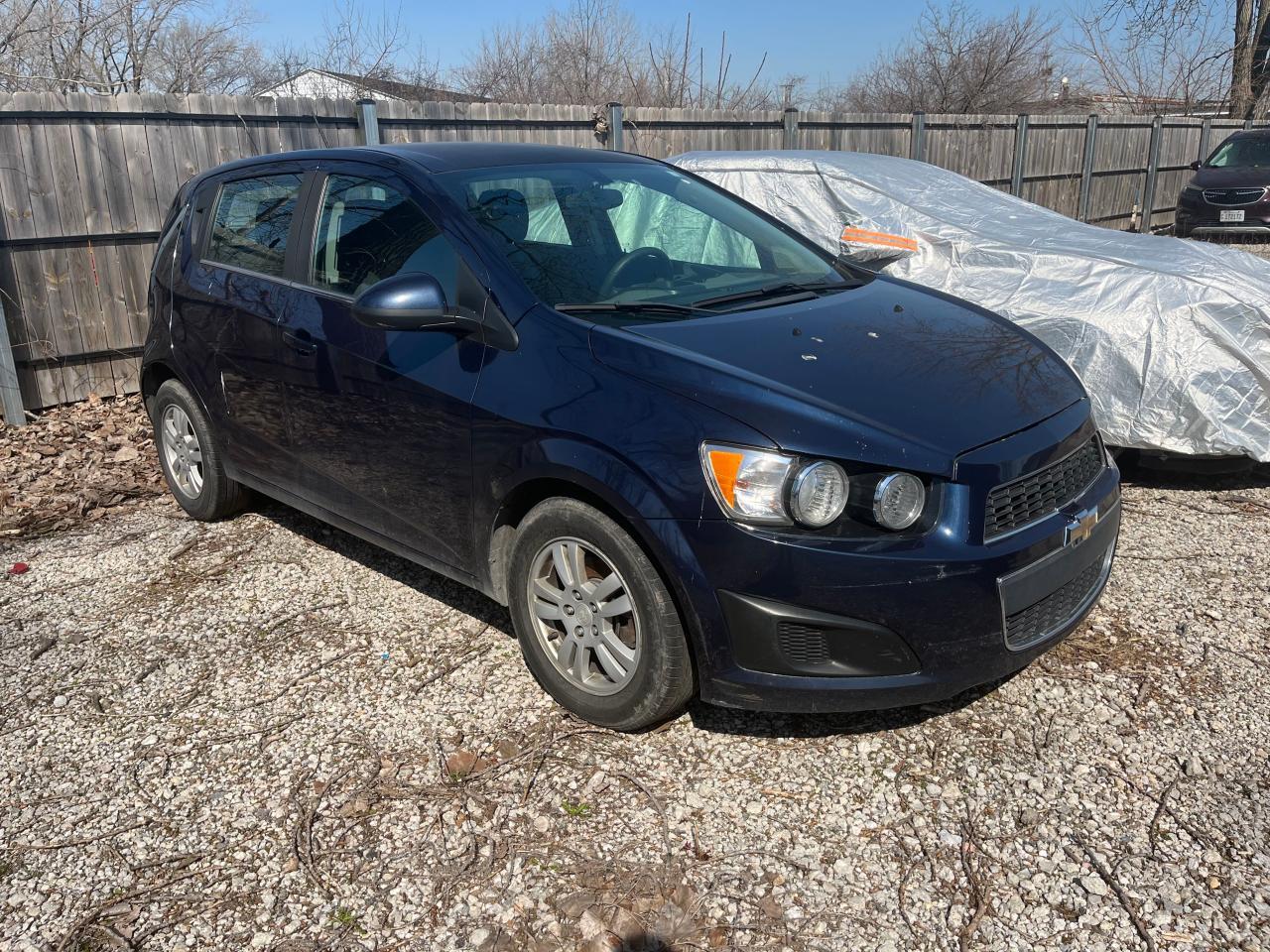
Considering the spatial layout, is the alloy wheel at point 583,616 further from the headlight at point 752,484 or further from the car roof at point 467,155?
the car roof at point 467,155

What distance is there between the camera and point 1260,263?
5484 millimetres

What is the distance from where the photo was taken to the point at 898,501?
2701 millimetres

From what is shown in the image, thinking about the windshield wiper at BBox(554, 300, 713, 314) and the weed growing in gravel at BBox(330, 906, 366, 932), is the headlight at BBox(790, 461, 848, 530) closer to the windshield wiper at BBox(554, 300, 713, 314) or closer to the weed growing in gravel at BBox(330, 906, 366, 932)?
the windshield wiper at BBox(554, 300, 713, 314)

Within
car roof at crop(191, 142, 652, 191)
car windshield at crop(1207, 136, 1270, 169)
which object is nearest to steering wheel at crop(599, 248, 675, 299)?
car roof at crop(191, 142, 652, 191)

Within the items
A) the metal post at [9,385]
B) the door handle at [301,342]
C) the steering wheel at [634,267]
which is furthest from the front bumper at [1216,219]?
the metal post at [9,385]

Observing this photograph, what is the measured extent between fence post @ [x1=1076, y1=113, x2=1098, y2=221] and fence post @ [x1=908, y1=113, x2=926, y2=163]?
429 centimetres

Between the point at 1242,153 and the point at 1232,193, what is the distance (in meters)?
1.43

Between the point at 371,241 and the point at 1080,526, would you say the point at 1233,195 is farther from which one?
the point at 371,241

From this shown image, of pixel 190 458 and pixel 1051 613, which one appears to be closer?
pixel 1051 613

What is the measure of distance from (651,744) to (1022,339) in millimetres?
1894

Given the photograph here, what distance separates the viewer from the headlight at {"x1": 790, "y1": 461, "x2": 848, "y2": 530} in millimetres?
2674

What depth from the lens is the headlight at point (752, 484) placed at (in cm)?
269

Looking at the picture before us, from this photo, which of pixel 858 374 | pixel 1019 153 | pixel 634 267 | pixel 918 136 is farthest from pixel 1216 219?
pixel 858 374

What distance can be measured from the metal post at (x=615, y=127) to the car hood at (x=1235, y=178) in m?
9.99
